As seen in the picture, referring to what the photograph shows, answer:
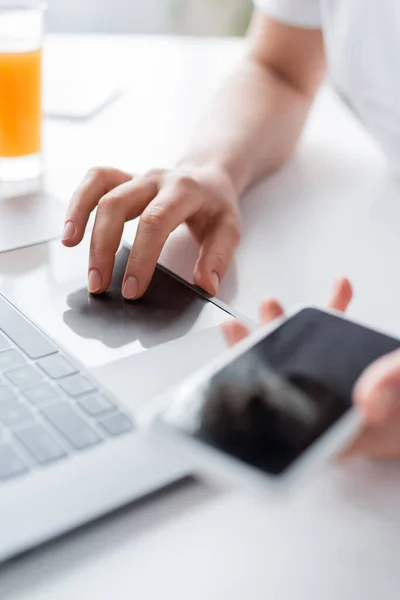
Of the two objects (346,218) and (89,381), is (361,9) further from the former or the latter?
(89,381)

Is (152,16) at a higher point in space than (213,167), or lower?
lower

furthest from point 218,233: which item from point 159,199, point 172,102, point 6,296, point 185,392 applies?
point 172,102

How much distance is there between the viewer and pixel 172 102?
0.98m

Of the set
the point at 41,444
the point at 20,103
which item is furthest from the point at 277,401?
the point at 20,103

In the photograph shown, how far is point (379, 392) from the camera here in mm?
322

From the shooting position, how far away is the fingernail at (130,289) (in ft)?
1.65

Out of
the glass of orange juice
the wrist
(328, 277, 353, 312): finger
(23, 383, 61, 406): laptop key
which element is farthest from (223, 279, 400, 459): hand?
the glass of orange juice

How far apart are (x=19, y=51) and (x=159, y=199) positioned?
240 millimetres

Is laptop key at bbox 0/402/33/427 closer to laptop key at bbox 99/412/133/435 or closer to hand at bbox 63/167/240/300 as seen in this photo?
laptop key at bbox 99/412/133/435

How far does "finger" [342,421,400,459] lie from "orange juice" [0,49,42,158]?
48 cm

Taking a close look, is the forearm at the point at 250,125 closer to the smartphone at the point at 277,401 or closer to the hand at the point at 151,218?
the hand at the point at 151,218

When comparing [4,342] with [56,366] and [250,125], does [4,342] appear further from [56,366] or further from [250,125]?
[250,125]

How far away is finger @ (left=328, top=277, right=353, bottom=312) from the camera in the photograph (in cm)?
46

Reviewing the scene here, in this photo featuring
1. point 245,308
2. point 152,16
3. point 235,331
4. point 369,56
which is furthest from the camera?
point 152,16
